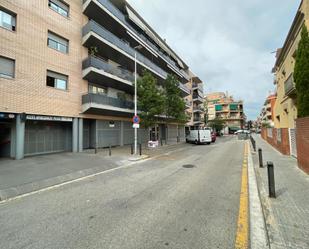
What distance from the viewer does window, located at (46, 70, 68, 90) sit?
500 inches

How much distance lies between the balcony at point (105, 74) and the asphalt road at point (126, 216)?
11.2 m

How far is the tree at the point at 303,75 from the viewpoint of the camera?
8.13 m

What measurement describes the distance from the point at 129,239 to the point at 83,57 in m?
15.9

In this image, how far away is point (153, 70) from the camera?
22.9 meters

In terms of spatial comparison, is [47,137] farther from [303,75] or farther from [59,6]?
[303,75]

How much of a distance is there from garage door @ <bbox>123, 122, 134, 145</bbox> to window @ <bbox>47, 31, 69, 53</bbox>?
31.6ft

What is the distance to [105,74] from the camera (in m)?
15.2

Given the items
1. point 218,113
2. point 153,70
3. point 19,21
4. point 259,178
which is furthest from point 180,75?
point 218,113

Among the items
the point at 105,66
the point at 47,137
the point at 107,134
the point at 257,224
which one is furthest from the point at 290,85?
the point at 47,137

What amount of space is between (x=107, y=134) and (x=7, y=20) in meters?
11.3

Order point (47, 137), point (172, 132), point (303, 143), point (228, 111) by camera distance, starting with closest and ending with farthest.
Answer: point (303, 143), point (47, 137), point (172, 132), point (228, 111)

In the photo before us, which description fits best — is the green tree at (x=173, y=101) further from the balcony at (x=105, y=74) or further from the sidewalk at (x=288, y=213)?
the sidewalk at (x=288, y=213)

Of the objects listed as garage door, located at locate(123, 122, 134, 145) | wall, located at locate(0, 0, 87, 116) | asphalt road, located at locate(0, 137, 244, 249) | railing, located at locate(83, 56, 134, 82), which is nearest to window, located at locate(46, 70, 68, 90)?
wall, located at locate(0, 0, 87, 116)

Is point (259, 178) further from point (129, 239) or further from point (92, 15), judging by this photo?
point (92, 15)
